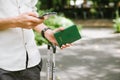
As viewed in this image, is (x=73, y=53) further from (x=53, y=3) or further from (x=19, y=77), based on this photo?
(x=53, y=3)

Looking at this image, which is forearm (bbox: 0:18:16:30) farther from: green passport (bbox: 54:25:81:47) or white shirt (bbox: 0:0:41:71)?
green passport (bbox: 54:25:81:47)

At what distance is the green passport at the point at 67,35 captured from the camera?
2.56m

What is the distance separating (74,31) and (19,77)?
Result: 1.53 feet

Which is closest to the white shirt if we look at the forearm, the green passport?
the forearm

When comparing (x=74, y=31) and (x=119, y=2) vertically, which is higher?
(x=74, y=31)

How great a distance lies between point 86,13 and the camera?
3002cm

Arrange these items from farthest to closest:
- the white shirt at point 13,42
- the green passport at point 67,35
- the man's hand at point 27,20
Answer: the green passport at point 67,35, the white shirt at point 13,42, the man's hand at point 27,20

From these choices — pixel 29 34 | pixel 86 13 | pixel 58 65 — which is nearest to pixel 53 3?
pixel 86 13

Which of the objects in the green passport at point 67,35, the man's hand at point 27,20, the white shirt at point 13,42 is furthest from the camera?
the green passport at point 67,35

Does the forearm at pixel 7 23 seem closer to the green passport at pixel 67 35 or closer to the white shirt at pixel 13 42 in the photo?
the white shirt at pixel 13 42

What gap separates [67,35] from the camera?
2584 mm

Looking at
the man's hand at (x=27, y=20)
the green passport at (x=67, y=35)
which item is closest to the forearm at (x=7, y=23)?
the man's hand at (x=27, y=20)

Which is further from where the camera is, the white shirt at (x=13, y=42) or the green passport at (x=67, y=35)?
the green passport at (x=67, y=35)

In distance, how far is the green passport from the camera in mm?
2562
